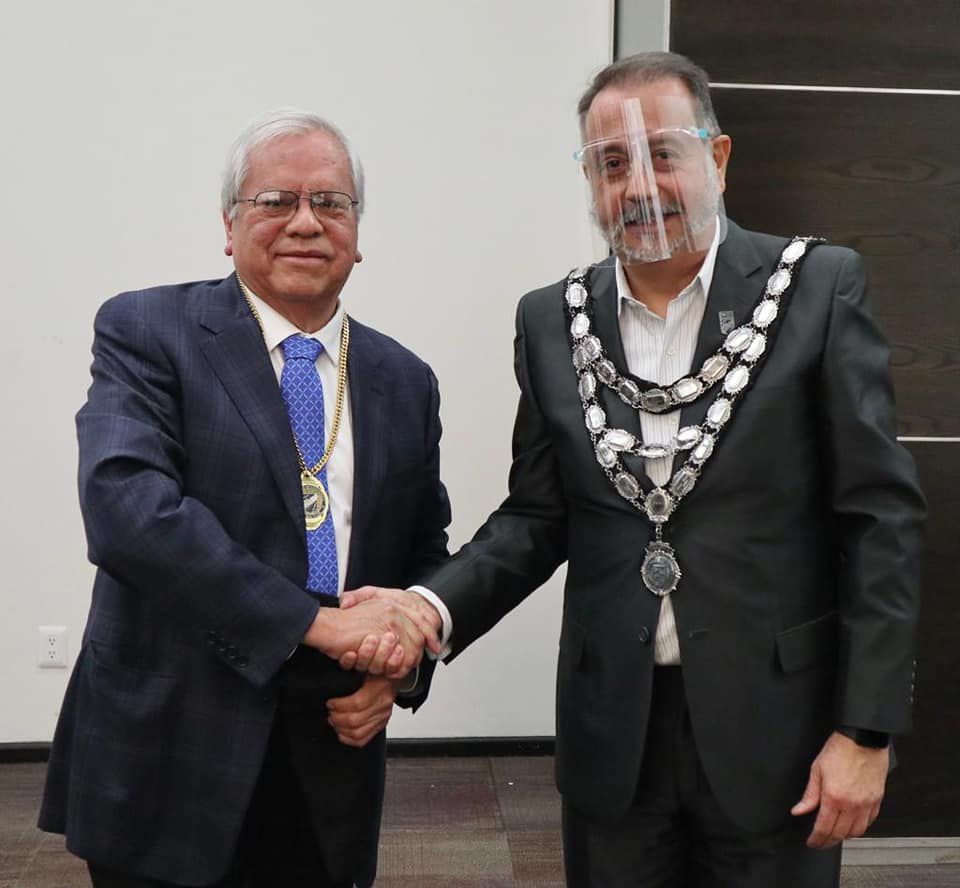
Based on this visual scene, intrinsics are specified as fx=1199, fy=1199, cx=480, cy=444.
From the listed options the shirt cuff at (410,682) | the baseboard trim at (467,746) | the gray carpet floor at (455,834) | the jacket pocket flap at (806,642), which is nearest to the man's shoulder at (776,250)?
the jacket pocket flap at (806,642)

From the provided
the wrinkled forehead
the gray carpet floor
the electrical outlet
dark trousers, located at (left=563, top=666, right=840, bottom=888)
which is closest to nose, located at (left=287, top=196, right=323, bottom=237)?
the wrinkled forehead

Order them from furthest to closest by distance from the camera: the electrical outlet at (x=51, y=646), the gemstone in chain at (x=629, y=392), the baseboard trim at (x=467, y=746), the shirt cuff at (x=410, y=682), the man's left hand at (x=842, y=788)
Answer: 1. the baseboard trim at (x=467, y=746)
2. the electrical outlet at (x=51, y=646)
3. the shirt cuff at (x=410, y=682)
4. the gemstone in chain at (x=629, y=392)
5. the man's left hand at (x=842, y=788)

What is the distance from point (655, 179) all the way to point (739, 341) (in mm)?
250

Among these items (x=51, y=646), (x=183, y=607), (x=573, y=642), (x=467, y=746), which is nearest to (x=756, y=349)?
(x=573, y=642)

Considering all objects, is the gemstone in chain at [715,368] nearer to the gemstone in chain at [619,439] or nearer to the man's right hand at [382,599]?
the gemstone in chain at [619,439]

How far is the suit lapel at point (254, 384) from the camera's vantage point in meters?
1.68

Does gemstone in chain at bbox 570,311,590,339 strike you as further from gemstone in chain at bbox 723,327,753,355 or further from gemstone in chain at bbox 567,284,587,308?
gemstone in chain at bbox 723,327,753,355

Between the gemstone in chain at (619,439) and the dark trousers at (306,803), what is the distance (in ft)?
1.64

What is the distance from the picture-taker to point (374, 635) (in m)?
1.68

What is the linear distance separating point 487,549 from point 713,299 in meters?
0.52

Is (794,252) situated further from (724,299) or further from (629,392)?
(629,392)

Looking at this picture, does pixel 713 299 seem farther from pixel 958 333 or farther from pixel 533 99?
pixel 533 99

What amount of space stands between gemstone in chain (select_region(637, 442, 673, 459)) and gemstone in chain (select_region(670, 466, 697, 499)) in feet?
0.11

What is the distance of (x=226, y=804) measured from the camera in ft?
5.49
